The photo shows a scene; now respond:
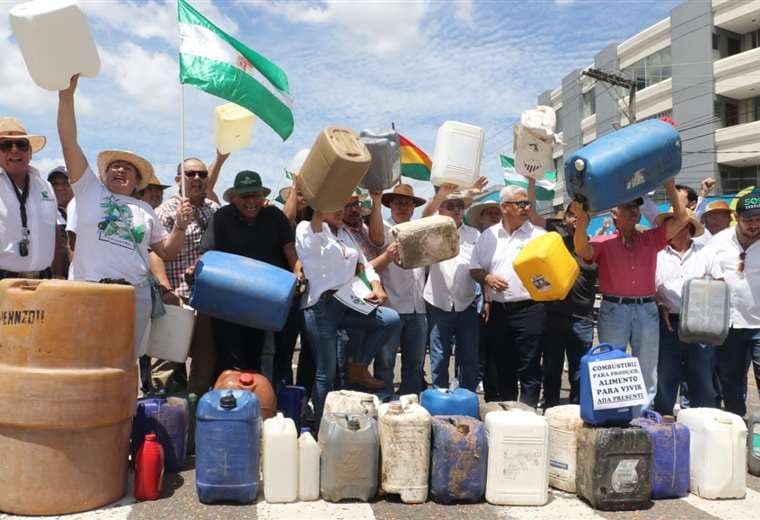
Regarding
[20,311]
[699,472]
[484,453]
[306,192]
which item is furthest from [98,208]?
[699,472]

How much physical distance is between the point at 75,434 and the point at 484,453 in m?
2.34

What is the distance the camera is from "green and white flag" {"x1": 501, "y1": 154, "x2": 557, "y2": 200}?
8.38 m

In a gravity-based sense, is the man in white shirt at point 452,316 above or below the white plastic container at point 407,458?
above

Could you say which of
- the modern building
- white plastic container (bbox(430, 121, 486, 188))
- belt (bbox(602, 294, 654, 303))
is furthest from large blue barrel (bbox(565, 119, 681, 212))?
the modern building

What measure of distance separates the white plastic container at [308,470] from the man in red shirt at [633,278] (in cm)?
243

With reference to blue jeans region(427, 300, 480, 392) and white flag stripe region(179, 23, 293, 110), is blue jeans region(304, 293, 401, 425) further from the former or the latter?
white flag stripe region(179, 23, 293, 110)

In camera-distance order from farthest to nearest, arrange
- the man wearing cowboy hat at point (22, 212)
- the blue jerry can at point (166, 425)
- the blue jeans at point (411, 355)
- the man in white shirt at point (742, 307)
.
Result: 1. the blue jeans at point (411, 355)
2. the man in white shirt at point (742, 307)
3. the man wearing cowboy hat at point (22, 212)
4. the blue jerry can at point (166, 425)

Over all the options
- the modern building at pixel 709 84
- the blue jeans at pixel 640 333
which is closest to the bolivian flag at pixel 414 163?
the blue jeans at pixel 640 333

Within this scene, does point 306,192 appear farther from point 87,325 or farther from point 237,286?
point 87,325

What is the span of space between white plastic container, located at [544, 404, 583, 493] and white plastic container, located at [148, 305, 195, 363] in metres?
2.67

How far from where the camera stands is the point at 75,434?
3.65 metres

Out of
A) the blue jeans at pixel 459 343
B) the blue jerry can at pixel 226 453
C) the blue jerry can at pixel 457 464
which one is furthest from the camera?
the blue jeans at pixel 459 343

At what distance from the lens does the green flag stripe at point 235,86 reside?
5699mm

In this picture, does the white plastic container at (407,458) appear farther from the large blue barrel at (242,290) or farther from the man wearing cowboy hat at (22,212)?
the man wearing cowboy hat at (22,212)
